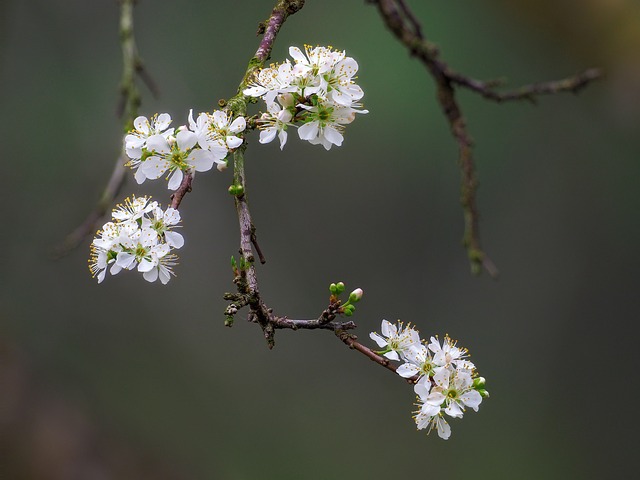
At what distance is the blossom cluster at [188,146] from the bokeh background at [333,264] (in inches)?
78.3

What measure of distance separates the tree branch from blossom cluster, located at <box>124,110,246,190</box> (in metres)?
0.41

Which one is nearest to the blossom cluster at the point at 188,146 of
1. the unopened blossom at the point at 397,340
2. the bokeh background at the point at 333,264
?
the unopened blossom at the point at 397,340

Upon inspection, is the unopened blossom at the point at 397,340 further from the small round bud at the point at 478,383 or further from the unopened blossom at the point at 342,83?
the unopened blossom at the point at 342,83

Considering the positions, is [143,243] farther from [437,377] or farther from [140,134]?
[437,377]

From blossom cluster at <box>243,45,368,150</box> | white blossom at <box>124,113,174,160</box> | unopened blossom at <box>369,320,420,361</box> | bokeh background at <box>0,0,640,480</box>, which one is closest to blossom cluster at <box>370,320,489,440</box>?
unopened blossom at <box>369,320,420,361</box>

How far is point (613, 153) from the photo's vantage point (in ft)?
10.6

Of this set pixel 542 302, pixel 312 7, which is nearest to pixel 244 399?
pixel 542 302

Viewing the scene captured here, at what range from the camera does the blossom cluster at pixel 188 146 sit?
0.92 meters

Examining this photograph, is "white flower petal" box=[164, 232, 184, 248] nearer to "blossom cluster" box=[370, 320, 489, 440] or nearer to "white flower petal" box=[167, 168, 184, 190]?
"white flower petal" box=[167, 168, 184, 190]

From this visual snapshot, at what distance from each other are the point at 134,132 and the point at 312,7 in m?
2.22

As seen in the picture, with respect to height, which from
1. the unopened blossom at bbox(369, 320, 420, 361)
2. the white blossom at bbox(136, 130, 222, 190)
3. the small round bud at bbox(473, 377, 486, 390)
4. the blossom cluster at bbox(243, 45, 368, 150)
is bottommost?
the small round bud at bbox(473, 377, 486, 390)

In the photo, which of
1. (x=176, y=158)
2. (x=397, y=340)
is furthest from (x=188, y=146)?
(x=397, y=340)

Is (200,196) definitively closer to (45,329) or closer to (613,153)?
(45,329)

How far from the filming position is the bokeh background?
300 cm
